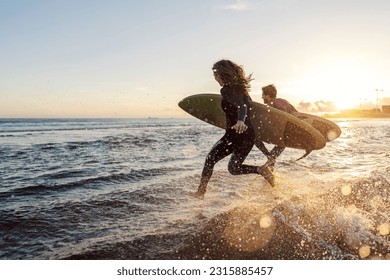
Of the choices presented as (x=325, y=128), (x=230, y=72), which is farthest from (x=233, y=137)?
(x=325, y=128)

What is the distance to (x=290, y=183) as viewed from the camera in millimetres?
7164

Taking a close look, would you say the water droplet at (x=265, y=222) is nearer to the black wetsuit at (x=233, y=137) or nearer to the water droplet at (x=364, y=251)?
the black wetsuit at (x=233, y=137)

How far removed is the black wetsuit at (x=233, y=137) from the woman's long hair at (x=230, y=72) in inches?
3.4

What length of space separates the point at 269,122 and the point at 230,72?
2.26 m

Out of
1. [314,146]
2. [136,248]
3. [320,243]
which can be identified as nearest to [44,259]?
[136,248]

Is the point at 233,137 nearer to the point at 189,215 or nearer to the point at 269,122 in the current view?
the point at 189,215

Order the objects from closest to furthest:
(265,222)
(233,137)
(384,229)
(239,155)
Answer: (384,229), (265,222), (233,137), (239,155)

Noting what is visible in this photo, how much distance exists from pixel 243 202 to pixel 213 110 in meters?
2.42

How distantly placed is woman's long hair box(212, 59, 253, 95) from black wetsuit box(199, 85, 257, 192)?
0.29 feet

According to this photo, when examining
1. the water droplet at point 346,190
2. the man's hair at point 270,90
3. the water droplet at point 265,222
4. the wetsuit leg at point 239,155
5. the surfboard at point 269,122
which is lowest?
the water droplet at point 265,222

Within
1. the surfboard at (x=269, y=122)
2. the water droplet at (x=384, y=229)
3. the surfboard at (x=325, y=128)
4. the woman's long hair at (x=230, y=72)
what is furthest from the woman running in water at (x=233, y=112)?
the surfboard at (x=325, y=128)

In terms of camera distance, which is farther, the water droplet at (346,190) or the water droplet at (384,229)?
the water droplet at (346,190)

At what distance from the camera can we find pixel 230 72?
4.93 meters

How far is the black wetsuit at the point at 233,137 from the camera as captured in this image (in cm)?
489
